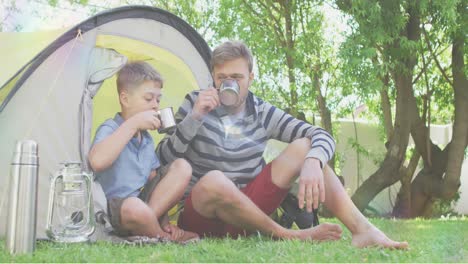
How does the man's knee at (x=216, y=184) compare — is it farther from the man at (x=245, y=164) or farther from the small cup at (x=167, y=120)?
the small cup at (x=167, y=120)

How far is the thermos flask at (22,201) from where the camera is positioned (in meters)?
1.84

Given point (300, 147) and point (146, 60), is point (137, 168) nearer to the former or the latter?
point (300, 147)

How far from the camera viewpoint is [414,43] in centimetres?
545

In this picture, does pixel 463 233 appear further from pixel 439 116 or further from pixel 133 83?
pixel 439 116

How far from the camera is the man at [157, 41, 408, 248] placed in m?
2.09

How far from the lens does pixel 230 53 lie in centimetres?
236

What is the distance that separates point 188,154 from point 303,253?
753 mm

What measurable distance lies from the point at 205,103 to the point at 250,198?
396mm

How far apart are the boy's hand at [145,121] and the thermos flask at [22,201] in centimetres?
44

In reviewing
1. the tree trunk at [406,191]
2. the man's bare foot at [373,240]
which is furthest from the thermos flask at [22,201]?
the tree trunk at [406,191]

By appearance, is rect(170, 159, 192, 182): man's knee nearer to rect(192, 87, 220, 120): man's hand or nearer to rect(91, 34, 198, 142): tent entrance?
rect(192, 87, 220, 120): man's hand

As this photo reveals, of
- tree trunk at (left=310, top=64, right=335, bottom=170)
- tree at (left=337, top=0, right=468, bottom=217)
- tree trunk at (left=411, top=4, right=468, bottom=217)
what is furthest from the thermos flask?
tree trunk at (left=310, top=64, right=335, bottom=170)

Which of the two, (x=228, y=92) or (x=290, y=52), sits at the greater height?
(x=290, y=52)

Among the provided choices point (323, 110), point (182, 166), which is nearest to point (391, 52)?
point (323, 110)
